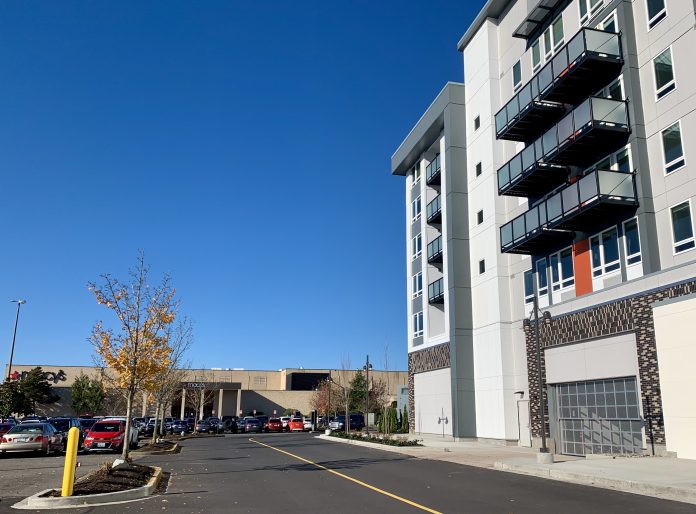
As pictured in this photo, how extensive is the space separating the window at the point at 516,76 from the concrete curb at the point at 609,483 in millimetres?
21466

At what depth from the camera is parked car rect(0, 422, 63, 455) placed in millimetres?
27312

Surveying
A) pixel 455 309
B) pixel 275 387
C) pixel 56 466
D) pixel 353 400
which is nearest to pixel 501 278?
pixel 455 309

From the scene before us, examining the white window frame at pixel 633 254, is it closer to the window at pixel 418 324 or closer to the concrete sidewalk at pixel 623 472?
the concrete sidewalk at pixel 623 472

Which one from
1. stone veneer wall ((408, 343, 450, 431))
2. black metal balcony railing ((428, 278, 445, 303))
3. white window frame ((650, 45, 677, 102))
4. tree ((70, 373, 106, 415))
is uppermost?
white window frame ((650, 45, 677, 102))

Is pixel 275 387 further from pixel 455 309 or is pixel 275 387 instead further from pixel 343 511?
pixel 343 511

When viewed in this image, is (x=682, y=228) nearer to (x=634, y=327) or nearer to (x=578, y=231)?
(x=634, y=327)

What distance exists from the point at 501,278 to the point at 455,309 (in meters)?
4.19

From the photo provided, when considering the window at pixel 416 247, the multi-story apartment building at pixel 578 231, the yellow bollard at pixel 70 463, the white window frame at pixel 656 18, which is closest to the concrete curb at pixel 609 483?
the multi-story apartment building at pixel 578 231

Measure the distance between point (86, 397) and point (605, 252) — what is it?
66.8 m

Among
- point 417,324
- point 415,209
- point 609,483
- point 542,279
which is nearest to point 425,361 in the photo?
point 417,324

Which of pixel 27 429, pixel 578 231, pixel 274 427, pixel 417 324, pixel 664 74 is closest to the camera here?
pixel 664 74

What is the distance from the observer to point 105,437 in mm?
30000

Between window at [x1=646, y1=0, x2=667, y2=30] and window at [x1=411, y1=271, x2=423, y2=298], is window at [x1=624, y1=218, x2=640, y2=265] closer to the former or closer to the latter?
window at [x1=646, y1=0, x2=667, y2=30]

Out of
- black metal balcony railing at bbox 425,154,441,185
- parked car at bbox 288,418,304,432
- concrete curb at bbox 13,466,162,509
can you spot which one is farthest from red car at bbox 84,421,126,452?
parked car at bbox 288,418,304,432
